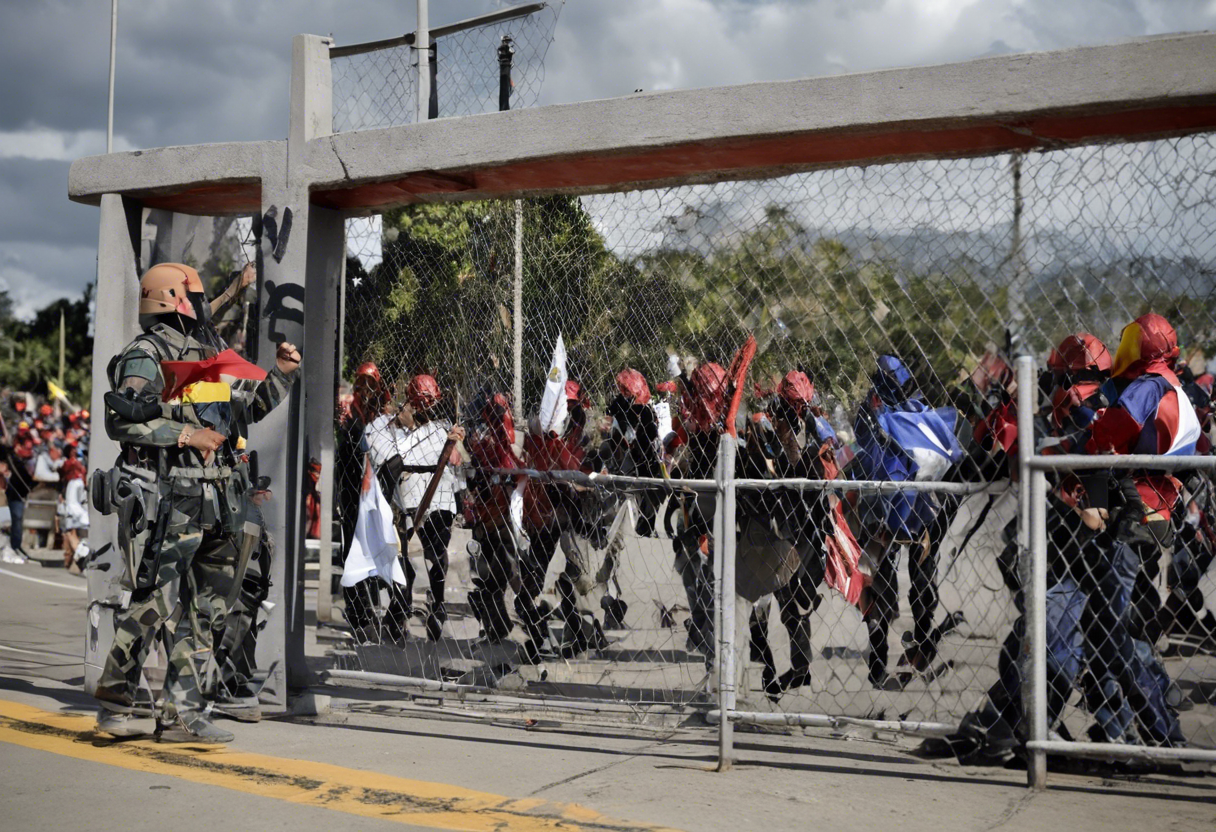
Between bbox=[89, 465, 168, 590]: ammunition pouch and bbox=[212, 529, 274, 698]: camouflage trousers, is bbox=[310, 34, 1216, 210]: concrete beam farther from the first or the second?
bbox=[212, 529, 274, 698]: camouflage trousers

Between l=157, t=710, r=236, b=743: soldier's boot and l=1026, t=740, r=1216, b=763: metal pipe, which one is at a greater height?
l=1026, t=740, r=1216, b=763: metal pipe

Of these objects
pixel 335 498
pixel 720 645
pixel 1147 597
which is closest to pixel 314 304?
pixel 335 498

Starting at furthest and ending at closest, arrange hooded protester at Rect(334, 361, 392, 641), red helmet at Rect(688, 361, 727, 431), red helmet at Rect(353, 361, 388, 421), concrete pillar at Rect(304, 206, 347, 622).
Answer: red helmet at Rect(353, 361, 388, 421) → hooded protester at Rect(334, 361, 392, 641) → concrete pillar at Rect(304, 206, 347, 622) → red helmet at Rect(688, 361, 727, 431)

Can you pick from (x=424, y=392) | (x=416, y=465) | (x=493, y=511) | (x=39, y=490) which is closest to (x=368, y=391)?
(x=424, y=392)

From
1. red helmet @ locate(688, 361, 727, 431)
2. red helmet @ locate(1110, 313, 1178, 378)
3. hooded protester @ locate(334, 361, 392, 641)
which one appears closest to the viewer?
red helmet @ locate(1110, 313, 1178, 378)

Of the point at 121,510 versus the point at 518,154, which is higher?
the point at 518,154

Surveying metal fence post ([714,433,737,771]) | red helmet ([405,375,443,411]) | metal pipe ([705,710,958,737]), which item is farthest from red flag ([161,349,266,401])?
metal pipe ([705,710,958,737])

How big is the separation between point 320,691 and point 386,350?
1.86m

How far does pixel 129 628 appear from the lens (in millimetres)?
5441

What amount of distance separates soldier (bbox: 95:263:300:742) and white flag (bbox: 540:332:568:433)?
128 cm

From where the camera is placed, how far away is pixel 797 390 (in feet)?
18.4

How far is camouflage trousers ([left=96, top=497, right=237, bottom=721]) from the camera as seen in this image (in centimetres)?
535

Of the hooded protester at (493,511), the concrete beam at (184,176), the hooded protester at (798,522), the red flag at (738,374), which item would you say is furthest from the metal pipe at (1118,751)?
the concrete beam at (184,176)

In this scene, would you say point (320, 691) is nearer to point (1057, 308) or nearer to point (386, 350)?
point (386, 350)
